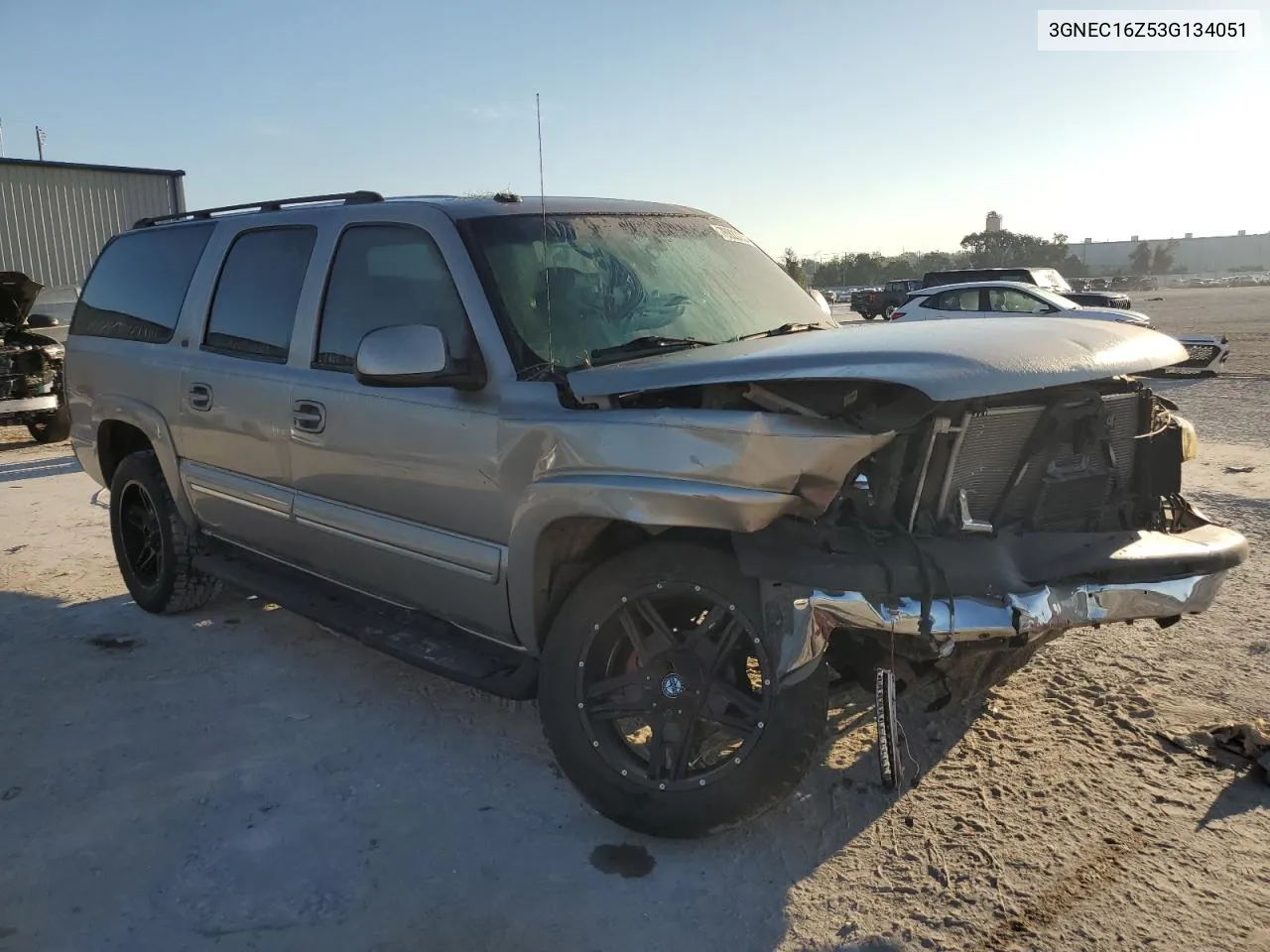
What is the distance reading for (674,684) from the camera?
9.75 feet

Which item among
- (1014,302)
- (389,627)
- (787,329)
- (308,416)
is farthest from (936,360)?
(1014,302)

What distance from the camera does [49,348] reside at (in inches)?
476

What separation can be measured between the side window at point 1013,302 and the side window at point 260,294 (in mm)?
15425

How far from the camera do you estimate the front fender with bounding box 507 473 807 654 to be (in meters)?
2.63

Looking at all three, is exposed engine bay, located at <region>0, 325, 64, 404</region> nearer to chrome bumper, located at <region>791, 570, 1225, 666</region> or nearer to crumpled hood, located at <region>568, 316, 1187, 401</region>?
crumpled hood, located at <region>568, 316, 1187, 401</region>

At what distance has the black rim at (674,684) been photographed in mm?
2879

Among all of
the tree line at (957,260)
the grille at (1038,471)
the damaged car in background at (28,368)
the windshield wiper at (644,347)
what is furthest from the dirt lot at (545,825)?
the tree line at (957,260)

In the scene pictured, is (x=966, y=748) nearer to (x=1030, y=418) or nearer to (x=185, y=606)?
(x=1030, y=418)

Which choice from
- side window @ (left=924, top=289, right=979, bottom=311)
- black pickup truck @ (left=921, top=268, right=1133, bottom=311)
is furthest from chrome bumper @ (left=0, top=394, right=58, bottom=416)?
black pickup truck @ (left=921, top=268, right=1133, bottom=311)

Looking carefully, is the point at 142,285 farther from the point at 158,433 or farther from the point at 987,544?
the point at 987,544

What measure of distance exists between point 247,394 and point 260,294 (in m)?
0.47

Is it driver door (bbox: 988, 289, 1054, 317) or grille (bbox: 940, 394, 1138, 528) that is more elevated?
driver door (bbox: 988, 289, 1054, 317)

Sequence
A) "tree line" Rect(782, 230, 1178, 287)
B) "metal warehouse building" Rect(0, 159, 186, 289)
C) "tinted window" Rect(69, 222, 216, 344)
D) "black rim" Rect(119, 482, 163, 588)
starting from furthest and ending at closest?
"tree line" Rect(782, 230, 1178, 287), "metal warehouse building" Rect(0, 159, 186, 289), "black rim" Rect(119, 482, 163, 588), "tinted window" Rect(69, 222, 216, 344)

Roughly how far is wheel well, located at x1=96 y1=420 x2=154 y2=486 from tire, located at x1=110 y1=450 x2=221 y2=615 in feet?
0.47
